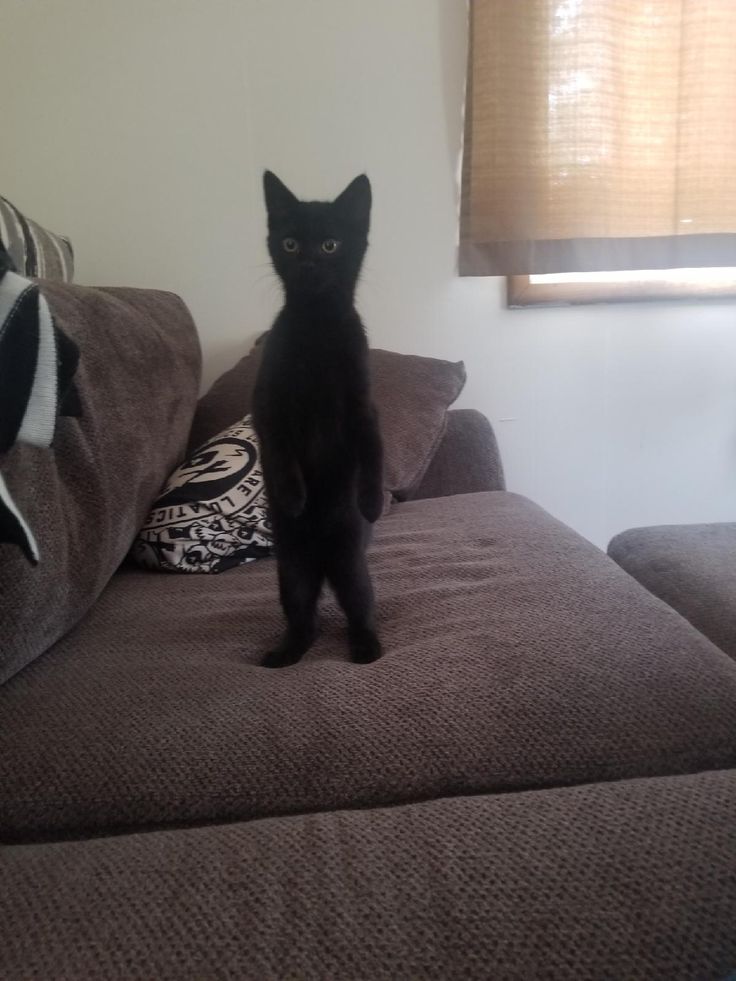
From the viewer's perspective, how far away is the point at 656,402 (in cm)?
177

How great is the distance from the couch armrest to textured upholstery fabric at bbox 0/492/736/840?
2.11 feet

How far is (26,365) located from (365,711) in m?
0.49

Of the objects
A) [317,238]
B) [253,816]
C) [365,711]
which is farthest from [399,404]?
[253,816]

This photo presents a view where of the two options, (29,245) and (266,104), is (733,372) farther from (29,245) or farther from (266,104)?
(29,245)

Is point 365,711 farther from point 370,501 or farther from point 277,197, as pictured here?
point 277,197

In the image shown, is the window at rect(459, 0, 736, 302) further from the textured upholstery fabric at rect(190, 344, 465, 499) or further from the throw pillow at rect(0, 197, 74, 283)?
the throw pillow at rect(0, 197, 74, 283)

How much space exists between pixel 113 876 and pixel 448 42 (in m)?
1.74

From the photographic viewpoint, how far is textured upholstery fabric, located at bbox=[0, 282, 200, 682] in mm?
765

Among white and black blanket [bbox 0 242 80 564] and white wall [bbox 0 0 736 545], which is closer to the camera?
white and black blanket [bbox 0 242 80 564]

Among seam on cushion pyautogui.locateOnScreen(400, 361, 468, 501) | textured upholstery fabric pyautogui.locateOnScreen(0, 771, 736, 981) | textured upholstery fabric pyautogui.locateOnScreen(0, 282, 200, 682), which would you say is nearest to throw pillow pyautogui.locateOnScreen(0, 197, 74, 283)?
textured upholstery fabric pyautogui.locateOnScreen(0, 282, 200, 682)

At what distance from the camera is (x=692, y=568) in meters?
1.08

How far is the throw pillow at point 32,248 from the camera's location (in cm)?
117

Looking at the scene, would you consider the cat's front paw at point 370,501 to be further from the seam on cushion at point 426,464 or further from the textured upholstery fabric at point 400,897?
the seam on cushion at point 426,464

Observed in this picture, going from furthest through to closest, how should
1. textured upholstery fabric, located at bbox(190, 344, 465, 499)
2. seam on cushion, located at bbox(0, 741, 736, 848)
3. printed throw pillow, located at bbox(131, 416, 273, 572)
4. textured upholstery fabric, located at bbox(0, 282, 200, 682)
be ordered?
textured upholstery fabric, located at bbox(190, 344, 465, 499) < printed throw pillow, located at bbox(131, 416, 273, 572) < textured upholstery fabric, located at bbox(0, 282, 200, 682) < seam on cushion, located at bbox(0, 741, 736, 848)
